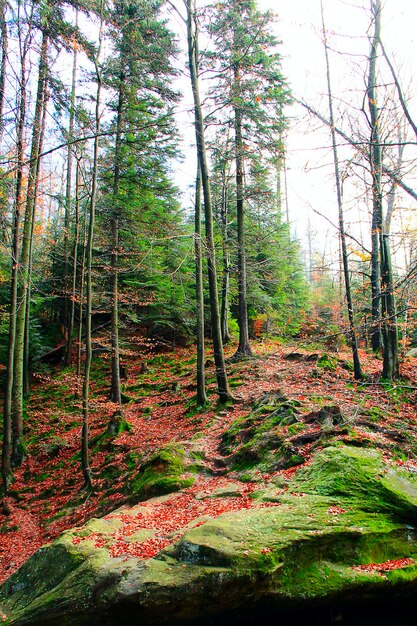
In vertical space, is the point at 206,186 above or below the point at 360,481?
above

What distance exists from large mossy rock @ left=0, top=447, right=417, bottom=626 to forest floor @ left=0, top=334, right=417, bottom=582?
686 mm

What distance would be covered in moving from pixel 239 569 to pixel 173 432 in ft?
22.7

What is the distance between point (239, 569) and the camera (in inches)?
146

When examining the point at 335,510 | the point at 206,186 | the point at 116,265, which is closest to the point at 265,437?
the point at 335,510

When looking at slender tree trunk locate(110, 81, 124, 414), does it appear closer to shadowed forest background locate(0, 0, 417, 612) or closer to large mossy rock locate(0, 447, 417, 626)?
shadowed forest background locate(0, 0, 417, 612)

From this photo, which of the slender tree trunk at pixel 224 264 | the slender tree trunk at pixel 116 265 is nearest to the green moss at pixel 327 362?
the slender tree trunk at pixel 224 264

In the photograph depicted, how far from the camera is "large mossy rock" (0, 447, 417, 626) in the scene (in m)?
3.67

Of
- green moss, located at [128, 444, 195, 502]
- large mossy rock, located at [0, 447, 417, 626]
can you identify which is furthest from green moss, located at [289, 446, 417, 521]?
green moss, located at [128, 444, 195, 502]

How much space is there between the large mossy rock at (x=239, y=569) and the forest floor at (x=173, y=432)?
686mm

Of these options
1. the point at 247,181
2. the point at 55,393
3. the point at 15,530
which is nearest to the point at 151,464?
the point at 15,530

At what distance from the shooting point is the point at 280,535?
4.13 metres

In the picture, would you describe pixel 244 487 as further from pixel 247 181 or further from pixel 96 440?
pixel 247 181

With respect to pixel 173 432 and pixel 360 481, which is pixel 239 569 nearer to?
pixel 360 481

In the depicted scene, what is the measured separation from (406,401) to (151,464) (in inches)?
268
